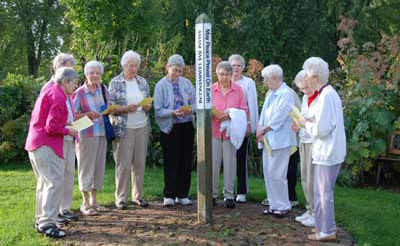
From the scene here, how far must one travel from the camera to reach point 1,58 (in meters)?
26.8

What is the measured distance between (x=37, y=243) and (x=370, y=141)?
582cm

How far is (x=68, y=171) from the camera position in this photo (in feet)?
19.0

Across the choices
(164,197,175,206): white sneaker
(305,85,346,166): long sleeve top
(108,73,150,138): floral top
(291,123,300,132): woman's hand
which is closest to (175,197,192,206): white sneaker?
(164,197,175,206): white sneaker

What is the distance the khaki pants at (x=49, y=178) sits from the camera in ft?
16.8

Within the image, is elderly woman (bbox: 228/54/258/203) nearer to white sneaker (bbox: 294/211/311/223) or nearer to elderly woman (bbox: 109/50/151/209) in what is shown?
white sneaker (bbox: 294/211/311/223)

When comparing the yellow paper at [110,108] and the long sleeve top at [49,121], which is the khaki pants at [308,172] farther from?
the long sleeve top at [49,121]

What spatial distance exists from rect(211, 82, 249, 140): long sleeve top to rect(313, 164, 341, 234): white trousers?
1.70 metres

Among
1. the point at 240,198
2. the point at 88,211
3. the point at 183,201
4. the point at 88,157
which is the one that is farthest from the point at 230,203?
the point at 88,157

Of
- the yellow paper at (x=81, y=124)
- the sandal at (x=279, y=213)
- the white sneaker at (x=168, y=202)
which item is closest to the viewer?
the yellow paper at (x=81, y=124)

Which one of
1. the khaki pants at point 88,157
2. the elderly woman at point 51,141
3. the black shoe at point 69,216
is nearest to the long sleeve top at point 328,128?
the elderly woman at point 51,141

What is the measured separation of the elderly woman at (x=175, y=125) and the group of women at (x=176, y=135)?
0.01 m

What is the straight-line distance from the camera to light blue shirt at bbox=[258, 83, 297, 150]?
19.8 feet

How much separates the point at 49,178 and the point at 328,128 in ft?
9.72

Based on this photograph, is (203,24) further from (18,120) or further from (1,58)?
(1,58)
